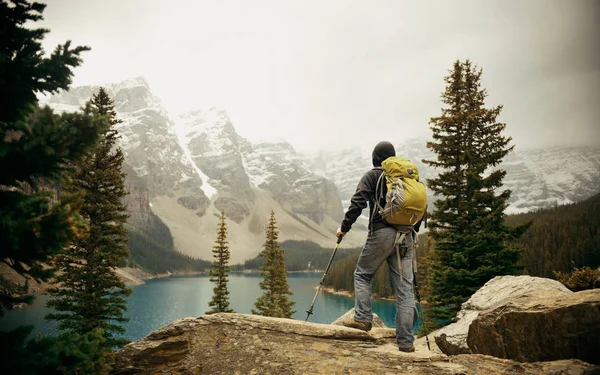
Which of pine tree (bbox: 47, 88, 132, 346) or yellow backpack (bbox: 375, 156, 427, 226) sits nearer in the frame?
yellow backpack (bbox: 375, 156, 427, 226)

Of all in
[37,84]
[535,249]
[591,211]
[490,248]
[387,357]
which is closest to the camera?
[37,84]

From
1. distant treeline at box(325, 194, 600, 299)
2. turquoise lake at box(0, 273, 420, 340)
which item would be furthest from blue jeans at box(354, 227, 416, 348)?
distant treeline at box(325, 194, 600, 299)

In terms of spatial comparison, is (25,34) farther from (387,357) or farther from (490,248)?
(490,248)

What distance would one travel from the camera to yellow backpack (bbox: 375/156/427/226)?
6.02 meters

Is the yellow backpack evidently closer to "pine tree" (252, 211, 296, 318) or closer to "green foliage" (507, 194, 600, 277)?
"pine tree" (252, 211, 296, 318)

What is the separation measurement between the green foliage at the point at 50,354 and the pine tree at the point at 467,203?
16667mm

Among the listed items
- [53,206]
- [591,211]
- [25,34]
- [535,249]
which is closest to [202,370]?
[53,206]

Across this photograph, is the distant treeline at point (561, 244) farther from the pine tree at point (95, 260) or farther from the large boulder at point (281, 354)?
the large boulder at point (281, 354)

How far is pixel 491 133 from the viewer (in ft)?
57.6

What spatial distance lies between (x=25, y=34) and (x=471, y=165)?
61.3ft

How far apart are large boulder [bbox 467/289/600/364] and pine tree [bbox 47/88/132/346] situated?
1772cm

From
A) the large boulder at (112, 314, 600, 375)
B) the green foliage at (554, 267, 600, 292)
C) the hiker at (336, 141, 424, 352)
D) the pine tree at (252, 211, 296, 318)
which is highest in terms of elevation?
the hiker at (336, 141, 424, 352)

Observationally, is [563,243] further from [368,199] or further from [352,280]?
[368,199]

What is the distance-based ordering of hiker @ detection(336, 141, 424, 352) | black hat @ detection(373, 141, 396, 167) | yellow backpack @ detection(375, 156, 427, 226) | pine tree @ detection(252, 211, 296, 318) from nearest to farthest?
yellow backpack @ detection(375, 156, 427, 226) < hiker @ detection(336, 141, 424, 352) < black hat @ detection(373, 141, 396, 167) < pine tree @ detection(252, 211, 296, 318)
